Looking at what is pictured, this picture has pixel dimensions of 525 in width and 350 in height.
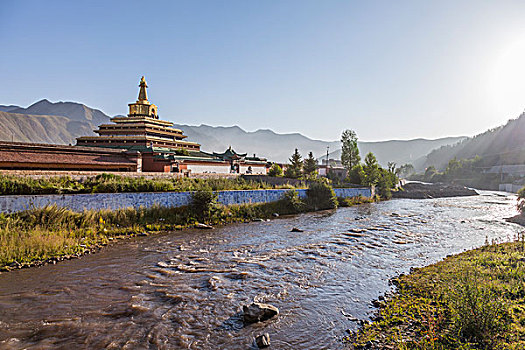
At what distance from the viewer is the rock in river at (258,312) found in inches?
268

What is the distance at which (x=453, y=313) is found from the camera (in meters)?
6.02

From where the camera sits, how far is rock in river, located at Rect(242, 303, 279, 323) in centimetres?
682

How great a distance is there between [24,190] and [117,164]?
8.64 metres

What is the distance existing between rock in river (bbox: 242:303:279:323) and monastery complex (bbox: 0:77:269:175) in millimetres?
17705

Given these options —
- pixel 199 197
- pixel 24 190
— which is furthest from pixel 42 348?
pixel 199 197

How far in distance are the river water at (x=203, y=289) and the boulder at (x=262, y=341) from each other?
0.54ft

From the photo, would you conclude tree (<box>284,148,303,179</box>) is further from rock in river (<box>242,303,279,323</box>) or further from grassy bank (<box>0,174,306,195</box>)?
rock in river (<box>242,303,279,323</box>)

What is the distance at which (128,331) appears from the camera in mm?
6340

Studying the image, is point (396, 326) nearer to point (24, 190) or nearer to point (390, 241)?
point (390, 241)

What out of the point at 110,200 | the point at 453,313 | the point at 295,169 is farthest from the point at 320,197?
the point at 453,313

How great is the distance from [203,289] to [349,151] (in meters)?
50.4

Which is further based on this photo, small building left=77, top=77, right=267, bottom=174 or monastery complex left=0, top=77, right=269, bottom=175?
small building left=77, top=77, right=267, bottom=174

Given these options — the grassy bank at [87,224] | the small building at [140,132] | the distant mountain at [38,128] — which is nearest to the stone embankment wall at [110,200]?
the grassy bank at [87,224]

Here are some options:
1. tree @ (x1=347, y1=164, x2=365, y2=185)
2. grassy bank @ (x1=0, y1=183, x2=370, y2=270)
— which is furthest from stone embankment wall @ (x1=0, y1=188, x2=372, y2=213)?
tree @ (x1=347, y1=164, x2=365, y2=185)
